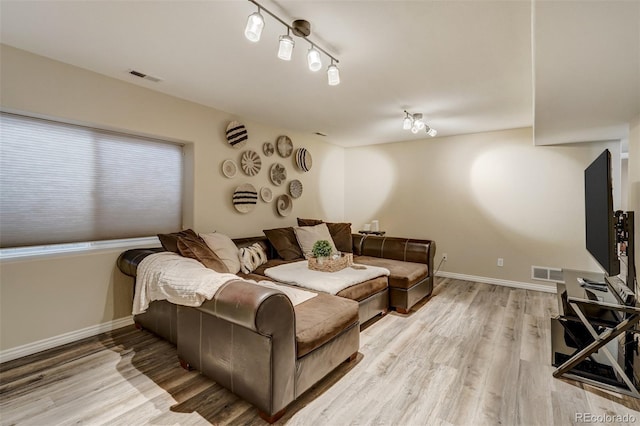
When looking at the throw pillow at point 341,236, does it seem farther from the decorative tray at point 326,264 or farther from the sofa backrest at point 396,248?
the decorative tray at point 326,264

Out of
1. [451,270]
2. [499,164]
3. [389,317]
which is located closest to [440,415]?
[389,317]

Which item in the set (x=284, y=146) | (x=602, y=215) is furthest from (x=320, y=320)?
(x=284, y=146)

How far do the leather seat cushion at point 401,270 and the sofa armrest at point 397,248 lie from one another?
9cm

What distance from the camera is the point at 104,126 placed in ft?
8.83

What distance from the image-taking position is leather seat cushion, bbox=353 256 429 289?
3182 millimetres

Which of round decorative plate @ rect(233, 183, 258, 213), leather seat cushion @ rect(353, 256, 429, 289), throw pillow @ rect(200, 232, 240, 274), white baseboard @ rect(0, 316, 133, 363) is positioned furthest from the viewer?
round decorative plate @ rect(233, 183, 258, 213)

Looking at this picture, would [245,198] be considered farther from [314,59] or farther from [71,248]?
[314,59]

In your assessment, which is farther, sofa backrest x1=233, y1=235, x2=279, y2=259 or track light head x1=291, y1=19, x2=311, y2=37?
sofa backrest x1=233, y1=235, x2=279, y2=259

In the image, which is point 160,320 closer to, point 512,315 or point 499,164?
point 512,315

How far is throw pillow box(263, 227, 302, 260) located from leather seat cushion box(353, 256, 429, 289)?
80 centimetres

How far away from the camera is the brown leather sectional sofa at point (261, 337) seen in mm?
1549

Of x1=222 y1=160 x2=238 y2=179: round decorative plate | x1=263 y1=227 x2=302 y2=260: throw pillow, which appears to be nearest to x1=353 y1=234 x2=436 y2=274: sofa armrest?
x1=263 y1=227 x2=302 y2=260: throw pillow

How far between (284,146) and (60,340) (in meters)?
3.30

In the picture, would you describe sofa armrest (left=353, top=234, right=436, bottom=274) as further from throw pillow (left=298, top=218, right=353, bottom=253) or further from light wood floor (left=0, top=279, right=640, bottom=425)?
light wood floor (left=0, top=279, right=640, bottom=425)
